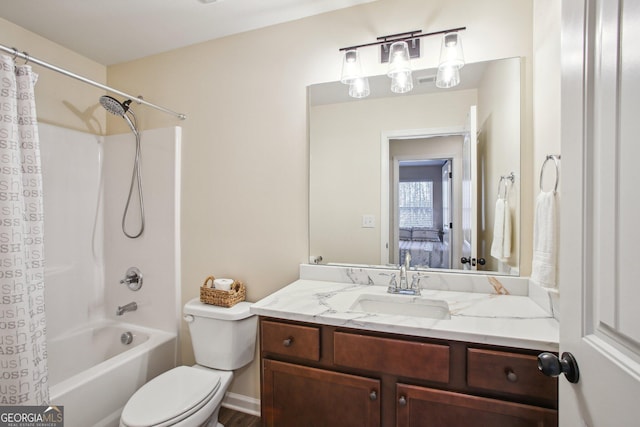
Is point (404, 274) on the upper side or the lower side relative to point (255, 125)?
lower


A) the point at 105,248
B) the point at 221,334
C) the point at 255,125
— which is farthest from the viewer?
the point at 105,248

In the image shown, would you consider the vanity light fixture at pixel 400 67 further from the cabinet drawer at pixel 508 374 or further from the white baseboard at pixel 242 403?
the white baseboard at pixel 242 403

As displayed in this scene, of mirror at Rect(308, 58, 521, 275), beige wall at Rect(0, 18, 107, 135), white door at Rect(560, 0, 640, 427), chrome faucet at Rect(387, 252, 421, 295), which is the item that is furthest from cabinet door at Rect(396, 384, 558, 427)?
beige wall at Rect(0, 18, 107, 135)

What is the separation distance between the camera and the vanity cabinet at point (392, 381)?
0.97 metres

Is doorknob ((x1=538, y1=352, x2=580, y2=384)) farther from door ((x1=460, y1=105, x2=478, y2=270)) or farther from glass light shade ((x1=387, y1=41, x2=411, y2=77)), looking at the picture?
glass light shade ((x1=387, y1=41, x2=411, y2=77))

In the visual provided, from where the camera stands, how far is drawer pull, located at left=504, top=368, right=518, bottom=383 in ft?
3.14

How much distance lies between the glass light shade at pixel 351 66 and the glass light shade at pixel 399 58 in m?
0.19

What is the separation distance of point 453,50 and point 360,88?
51cm

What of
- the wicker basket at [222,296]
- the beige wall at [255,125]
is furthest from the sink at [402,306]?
the wicker basket at [222,296]

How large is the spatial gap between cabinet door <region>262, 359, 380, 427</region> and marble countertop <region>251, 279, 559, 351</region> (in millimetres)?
225

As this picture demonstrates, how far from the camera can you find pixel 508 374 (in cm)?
97

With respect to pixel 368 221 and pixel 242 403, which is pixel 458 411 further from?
pixel 242 403

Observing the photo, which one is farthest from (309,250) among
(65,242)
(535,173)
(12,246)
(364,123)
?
(65,242)

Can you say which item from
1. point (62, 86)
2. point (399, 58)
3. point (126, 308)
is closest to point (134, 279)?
point (126, 308)
